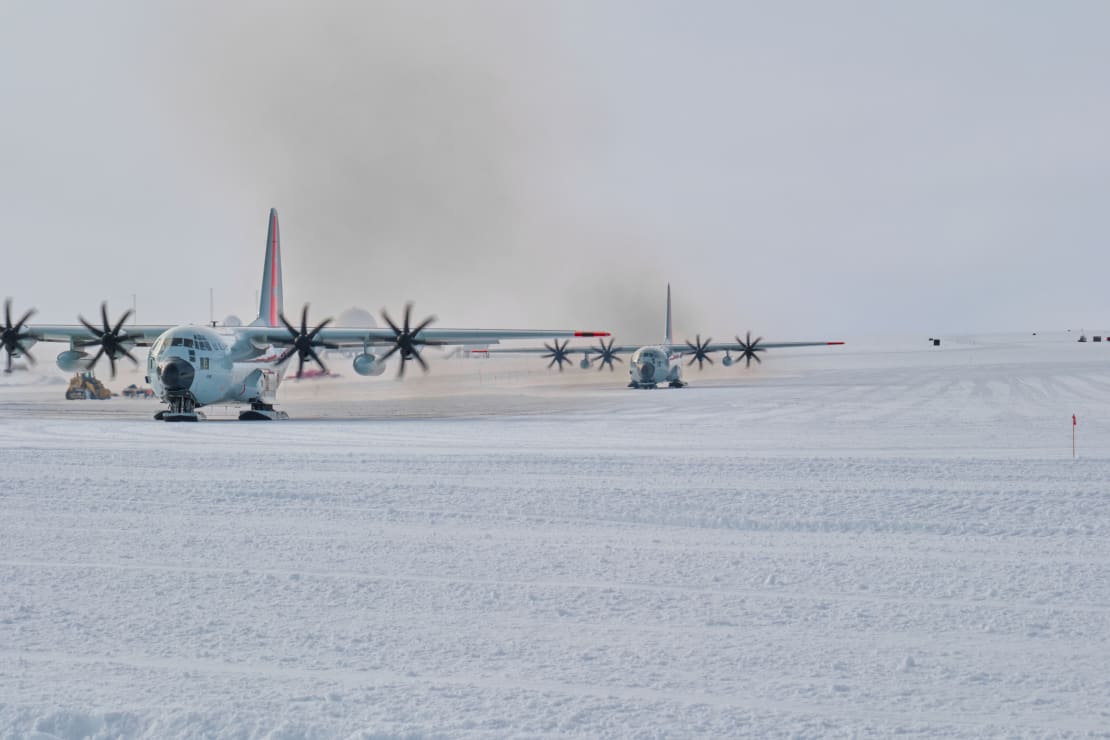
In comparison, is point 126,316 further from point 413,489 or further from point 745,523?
point 745,523

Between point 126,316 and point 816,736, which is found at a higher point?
point 126,316

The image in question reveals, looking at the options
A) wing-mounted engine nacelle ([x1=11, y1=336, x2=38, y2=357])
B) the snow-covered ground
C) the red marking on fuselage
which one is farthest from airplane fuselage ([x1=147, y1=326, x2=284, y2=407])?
the snow-covered ground

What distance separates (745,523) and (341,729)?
7.38 m

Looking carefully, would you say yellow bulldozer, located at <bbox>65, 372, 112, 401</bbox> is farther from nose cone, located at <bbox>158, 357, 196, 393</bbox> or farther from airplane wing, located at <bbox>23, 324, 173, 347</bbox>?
nose cone, located at <bbox>158, 357, 196, 393</bbox>

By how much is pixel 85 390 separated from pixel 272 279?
2453cm

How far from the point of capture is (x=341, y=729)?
567 centimetres

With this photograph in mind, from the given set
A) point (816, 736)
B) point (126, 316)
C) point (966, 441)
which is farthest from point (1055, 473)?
point (126, 316)

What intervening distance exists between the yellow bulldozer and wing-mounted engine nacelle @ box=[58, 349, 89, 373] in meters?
24.4

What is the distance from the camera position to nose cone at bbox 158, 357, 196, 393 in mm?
29625

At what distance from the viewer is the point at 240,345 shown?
3306 cm

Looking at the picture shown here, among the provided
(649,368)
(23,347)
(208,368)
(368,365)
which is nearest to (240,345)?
(208,368)

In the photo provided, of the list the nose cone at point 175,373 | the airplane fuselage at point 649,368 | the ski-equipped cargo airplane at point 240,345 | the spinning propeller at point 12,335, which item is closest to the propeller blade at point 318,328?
the ski-equipped cargo airplane at point 240,345

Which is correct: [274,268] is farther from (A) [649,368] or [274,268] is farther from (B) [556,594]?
(B) [556,594]

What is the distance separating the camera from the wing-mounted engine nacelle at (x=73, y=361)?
1339 inches
